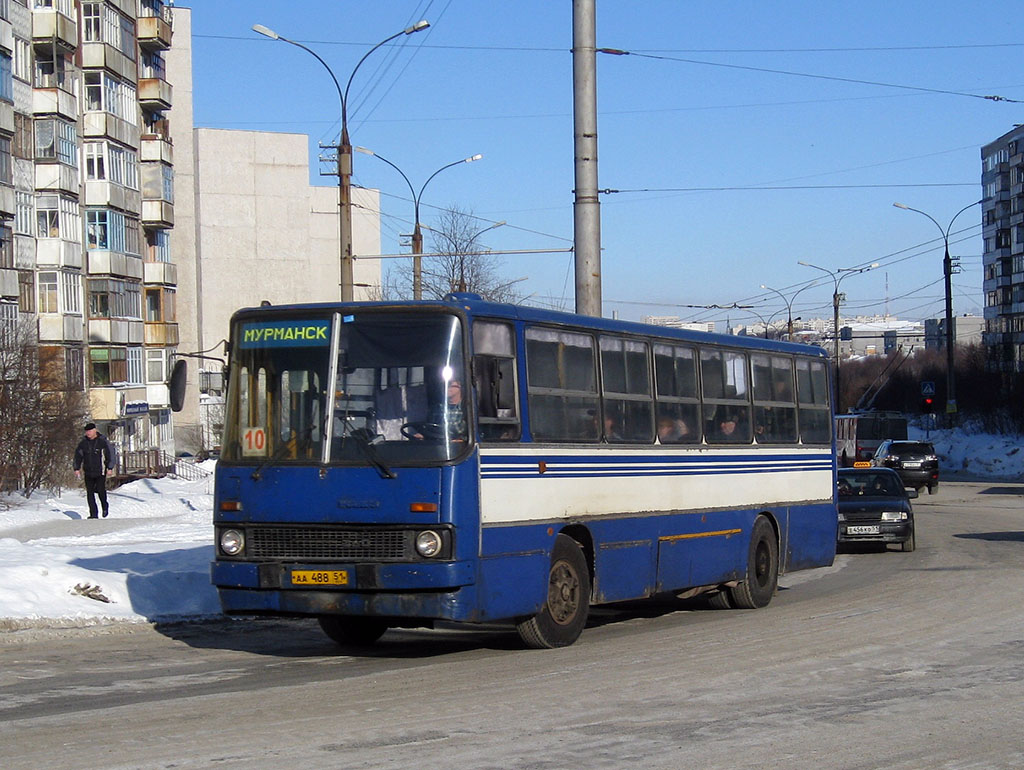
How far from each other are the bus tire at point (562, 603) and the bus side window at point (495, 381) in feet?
4.28

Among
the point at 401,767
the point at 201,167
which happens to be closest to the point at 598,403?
the point at 401,767

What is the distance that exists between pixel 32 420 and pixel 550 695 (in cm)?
2890

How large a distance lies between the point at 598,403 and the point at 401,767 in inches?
239

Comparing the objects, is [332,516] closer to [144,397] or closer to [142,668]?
[142,668]

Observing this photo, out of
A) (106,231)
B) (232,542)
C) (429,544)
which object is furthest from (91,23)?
(429,544)

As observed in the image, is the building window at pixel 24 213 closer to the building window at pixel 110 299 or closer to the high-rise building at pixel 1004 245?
the building window at pixel 110 299

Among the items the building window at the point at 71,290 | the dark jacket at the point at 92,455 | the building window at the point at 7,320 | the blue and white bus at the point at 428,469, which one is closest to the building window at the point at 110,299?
the building window at the point at 71,290

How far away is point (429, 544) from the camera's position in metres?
10.4

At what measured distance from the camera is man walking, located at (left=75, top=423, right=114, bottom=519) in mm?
27156

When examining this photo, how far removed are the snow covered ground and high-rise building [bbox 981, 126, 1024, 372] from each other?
86.0m

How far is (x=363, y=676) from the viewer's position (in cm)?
1010

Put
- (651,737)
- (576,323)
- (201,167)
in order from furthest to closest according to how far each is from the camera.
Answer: (201,167) → (576,323) → (651,737)

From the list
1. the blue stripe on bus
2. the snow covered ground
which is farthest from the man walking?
the blue stripe on bus

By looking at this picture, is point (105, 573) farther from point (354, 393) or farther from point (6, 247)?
point (6, 247)
